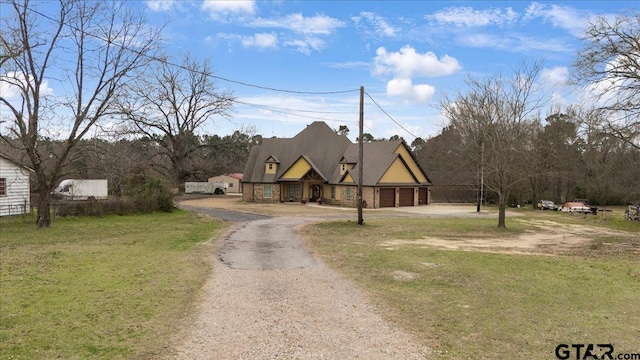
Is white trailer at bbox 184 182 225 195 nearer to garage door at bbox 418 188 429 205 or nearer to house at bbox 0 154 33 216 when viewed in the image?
garage door at bbox 418 188 429 205

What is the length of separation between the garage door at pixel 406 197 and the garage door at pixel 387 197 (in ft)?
4.18

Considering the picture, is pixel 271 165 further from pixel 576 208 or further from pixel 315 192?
pixel 576 208

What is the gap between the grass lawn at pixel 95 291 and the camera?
21.4 ft

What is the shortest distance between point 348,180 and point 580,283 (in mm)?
31602

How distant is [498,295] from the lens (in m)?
9.75

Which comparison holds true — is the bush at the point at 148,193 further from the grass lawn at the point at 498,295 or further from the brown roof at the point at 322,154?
the grass lawn at the point at 498,295

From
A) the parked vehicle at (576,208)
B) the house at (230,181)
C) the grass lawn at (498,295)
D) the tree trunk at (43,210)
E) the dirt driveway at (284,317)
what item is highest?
the house at (230,181)

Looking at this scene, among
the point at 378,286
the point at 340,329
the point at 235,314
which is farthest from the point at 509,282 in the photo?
the point at 235,314

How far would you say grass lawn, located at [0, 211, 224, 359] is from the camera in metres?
6.54

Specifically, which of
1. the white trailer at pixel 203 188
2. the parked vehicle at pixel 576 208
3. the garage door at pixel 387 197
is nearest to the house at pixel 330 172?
the garage door at pixel 387 197

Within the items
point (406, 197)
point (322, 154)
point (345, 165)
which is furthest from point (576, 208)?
point (322, 154)

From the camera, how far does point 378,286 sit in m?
10.5

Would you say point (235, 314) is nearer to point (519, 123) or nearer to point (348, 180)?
point (519, 123)

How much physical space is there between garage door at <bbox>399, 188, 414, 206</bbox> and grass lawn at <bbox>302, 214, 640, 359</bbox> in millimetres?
25641
